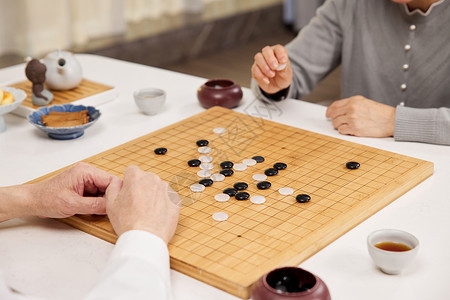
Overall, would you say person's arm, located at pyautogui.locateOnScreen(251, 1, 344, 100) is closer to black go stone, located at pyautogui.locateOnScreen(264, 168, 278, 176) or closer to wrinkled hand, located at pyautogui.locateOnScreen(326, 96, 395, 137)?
wrinkled hand, located at pyautogui.locateOnScreen(326, 96, 395, 137)

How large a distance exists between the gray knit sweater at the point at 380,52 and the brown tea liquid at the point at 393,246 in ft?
2.96

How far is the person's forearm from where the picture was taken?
1239 millimetres

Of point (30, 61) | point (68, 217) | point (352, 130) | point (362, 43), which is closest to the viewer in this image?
point (68, 217)

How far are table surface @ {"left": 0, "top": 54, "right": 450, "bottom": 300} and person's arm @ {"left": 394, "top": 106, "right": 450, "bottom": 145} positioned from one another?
0.8 inches

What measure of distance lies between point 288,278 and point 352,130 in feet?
2.59

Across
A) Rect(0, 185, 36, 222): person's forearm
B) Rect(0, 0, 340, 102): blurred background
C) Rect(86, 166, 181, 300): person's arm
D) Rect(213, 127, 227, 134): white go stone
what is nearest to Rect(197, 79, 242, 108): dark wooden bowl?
Rect(213, 127, 227, 134): white go stone

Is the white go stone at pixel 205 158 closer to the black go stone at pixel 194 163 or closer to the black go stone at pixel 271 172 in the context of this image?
the black go stone at pixel 194 163

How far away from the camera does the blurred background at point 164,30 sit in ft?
14.1

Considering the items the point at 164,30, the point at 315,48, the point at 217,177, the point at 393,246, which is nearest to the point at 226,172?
the point at 217,177

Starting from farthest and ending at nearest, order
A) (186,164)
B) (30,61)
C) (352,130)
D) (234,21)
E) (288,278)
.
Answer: (234,21)
(30,61)
(352,130)
(186,164)
(288,278)

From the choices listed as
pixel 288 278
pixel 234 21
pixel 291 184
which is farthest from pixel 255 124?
pixel 234 21

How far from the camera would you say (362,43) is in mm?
2139

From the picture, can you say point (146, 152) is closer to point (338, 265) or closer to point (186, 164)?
point (186, 164)

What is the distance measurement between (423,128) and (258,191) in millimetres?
584
